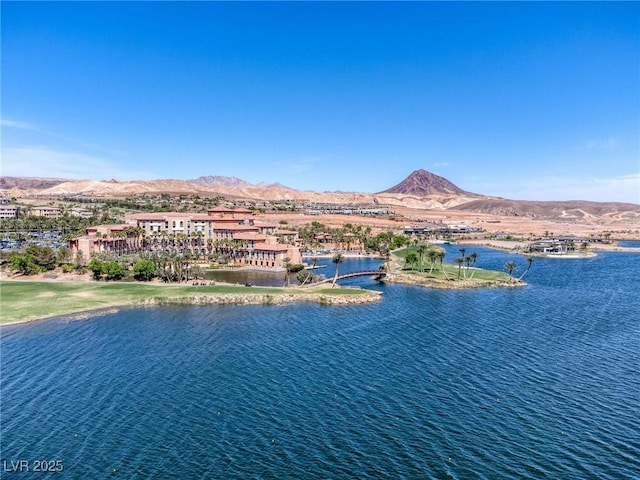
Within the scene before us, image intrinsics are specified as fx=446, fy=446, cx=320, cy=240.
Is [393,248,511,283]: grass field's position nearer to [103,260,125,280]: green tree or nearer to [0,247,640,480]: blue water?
[0,247,640,480]: blue water

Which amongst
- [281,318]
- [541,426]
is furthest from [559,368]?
[281,318]

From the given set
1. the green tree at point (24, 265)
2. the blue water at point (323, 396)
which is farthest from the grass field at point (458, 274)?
the green tree at point (24, 265)

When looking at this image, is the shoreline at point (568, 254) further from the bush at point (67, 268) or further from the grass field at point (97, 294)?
the bush at point (67, 268)

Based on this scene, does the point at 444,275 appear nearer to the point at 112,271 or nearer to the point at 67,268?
the point at 112,271

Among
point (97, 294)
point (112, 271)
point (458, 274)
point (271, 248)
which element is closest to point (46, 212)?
point (271, 248)

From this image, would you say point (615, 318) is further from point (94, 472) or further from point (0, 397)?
point (0, 397)

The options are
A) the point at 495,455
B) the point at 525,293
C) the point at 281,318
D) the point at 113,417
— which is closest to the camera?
the point at 495,455
